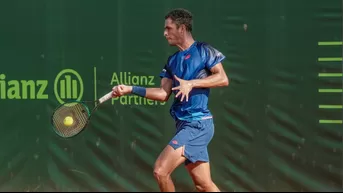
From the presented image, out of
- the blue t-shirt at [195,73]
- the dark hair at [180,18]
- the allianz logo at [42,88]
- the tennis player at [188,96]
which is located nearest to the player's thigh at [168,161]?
the tennis player at [188,96]

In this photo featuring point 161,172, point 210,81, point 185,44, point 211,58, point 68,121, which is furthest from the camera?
point 68,121

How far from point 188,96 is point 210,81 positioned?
0.62 ft

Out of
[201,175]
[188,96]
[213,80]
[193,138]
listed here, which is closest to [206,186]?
[201,175]

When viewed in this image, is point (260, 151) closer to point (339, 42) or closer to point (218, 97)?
point (218, 97)

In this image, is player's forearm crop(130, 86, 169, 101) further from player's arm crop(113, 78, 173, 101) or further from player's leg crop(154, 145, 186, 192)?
player's leg crop(154, 145, 186, 192)

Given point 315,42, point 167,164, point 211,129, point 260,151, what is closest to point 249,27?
point 315,42

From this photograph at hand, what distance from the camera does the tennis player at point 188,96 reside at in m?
4.27

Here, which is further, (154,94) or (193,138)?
(154,94)

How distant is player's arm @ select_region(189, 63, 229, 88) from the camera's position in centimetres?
431

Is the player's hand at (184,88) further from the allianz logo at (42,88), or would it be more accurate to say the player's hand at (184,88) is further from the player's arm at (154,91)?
the allianz logo at (42,88)

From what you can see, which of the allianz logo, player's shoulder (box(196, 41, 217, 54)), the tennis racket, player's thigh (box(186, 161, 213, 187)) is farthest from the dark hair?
the allianz logo

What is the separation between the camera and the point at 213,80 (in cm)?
436

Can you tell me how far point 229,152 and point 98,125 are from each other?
4.07 feet

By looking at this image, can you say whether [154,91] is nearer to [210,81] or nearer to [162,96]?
[162,96]
